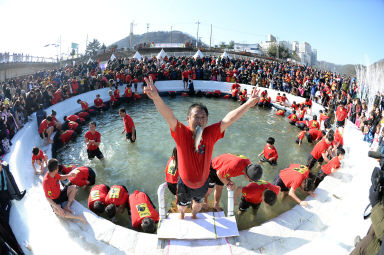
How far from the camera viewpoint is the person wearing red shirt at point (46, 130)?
26.1 feet

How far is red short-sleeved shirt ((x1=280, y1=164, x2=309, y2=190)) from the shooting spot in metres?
4.82

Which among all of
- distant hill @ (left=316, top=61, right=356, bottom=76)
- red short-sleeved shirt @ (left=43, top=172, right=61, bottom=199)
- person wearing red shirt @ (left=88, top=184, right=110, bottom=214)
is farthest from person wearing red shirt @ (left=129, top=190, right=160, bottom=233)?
distant hill @ (left=316, top=61, right=356, bottom=76)

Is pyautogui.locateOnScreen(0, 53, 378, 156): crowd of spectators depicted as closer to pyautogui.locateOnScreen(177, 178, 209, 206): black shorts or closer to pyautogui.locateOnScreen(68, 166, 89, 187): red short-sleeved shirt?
pyautogui.locateOnScreen(68, 166, 89, 187): red short-sleeved shirt

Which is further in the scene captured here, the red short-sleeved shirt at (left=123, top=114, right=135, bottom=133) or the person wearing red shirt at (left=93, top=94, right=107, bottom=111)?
the person wearing red shirt at (left=93, top=94, right=107, bottom=111)

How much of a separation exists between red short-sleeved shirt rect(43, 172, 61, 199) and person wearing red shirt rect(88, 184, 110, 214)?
701 millimetres

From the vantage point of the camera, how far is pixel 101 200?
4.79 meters

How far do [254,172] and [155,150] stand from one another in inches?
189

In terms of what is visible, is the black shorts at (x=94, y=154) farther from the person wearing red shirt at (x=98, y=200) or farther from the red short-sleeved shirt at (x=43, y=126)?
the person wearing red shirt at (x=98, y=200)

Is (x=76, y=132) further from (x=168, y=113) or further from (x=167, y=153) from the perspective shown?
(x=168, y=113)

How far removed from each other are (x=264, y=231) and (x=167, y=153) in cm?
507

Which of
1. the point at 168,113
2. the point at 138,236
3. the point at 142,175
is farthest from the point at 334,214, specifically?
the point at 142,175

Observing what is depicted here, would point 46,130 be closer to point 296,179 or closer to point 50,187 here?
point 50,187

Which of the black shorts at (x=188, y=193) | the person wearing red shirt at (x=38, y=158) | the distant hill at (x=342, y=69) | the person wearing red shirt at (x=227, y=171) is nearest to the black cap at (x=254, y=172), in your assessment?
the person wearing red shirt at (x=227, y=171)

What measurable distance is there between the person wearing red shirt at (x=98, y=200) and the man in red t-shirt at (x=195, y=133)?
2.65 m
